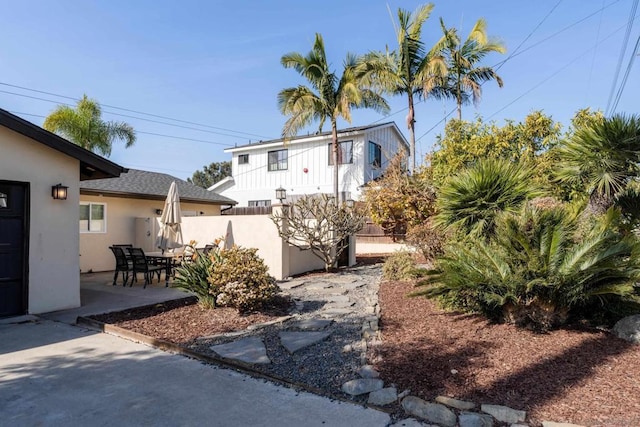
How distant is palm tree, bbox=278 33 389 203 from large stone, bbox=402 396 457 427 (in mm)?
14292

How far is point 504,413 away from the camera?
311 cm

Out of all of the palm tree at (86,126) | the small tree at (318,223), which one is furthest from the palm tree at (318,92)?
the palm tree at (86,126)

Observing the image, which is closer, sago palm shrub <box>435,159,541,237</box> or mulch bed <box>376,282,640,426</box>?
mulch bed <box>376,282,640,426</box>

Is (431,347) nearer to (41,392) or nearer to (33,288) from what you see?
(41,392)

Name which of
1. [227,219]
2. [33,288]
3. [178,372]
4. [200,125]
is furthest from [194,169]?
[178,372]

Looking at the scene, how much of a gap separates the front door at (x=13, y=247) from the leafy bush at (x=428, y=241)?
26.5ft

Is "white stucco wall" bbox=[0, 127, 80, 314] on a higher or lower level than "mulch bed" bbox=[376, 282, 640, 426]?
higher

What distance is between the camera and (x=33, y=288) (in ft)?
22.3

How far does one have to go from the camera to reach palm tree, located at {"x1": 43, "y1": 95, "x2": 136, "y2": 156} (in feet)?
65.4

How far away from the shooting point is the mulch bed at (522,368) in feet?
10.6


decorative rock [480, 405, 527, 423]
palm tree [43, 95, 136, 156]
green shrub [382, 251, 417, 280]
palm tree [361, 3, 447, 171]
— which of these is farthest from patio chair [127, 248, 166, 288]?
→ palm tree [43, 95, 136, 156]

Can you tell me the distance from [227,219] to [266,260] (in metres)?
2.03

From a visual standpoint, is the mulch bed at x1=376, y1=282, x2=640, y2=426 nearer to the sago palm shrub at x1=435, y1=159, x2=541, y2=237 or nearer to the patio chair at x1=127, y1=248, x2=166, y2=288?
the sago palm shrub at x1=435, y1=159, x2=541, y2=237

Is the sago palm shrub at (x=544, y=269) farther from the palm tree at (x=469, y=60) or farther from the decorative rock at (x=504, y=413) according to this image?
the palm tree at (x=469, y=60)
